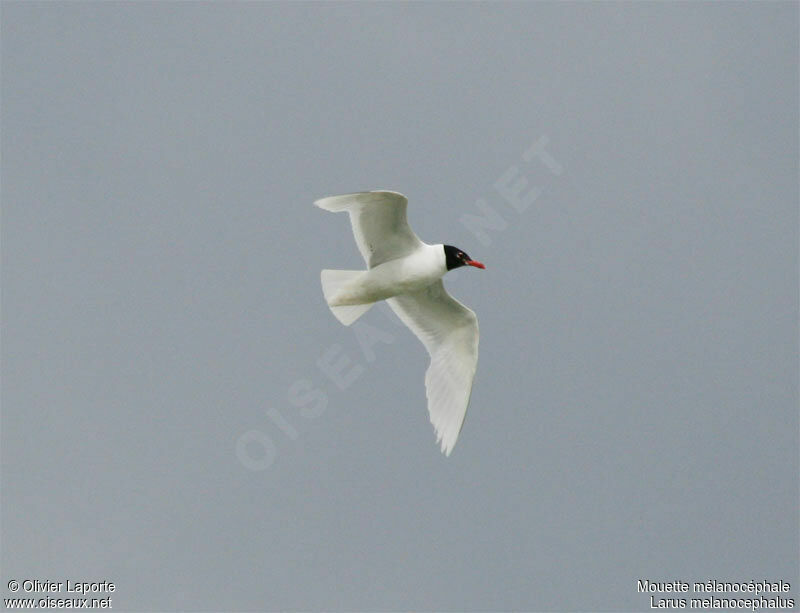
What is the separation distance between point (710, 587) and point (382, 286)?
5.64 m

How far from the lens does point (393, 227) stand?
537 inches

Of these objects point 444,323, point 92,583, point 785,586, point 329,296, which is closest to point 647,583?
point 785,586

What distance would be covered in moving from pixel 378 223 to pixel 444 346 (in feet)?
7.00

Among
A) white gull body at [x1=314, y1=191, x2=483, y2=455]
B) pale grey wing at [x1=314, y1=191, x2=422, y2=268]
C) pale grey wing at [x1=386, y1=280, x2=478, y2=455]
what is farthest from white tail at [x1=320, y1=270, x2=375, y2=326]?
pale grey wing at [x1=386, y1=280, x2=478, y2=455]

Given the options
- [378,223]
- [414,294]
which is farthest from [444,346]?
[378,223]

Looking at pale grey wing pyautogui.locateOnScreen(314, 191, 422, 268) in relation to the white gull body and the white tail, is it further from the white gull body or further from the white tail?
the white tail

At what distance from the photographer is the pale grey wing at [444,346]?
14.3 meters

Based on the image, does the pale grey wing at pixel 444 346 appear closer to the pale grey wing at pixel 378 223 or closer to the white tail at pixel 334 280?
the pale grey wing at pixel 378 223

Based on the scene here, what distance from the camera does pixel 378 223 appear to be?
13.6 m

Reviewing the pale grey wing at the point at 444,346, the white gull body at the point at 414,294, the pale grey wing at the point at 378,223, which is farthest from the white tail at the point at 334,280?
the pale grey wing at the point at 444,346

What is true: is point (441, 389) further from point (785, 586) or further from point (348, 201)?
point (785, 586)

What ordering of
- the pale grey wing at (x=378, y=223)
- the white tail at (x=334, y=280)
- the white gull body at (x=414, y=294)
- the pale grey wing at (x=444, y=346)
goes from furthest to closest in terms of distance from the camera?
the pale grey wing at (x=444, y=346)
the white tail at (x=334, y=280)
the white gull body at (x=414, y=294)
the pale grey wing at (x=378, y=223)

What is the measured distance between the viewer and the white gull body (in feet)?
44.4

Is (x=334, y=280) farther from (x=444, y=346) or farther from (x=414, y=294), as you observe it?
(x=444, y=346)
